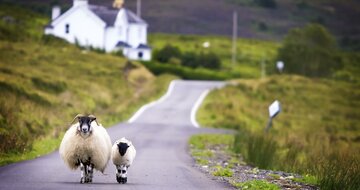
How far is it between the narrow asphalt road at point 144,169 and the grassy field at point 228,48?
71615 mm

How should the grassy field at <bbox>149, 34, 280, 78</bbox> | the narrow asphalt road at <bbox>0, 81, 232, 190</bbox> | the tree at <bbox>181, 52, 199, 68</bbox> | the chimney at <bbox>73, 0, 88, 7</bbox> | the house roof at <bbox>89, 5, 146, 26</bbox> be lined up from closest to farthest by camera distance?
1. the narrow asphalt road at <bbox>0, 81, 232, 190</bbox>
2. the chimney at <bbox>73, 0, 88, 7</bbox>
3. the house roof at <bbox>89, 5, 146, 26</bbox>
4. the tree at <bbox>181, 52, 199, 68</bbox>
5. the grassy field at <bbox>149, 34, 280, 78</bbox>

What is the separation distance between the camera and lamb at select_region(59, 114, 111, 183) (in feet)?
57.4

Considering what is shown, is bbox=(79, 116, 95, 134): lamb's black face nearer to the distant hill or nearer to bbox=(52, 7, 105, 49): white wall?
bbox=(52, 7, 105, 49): white wall

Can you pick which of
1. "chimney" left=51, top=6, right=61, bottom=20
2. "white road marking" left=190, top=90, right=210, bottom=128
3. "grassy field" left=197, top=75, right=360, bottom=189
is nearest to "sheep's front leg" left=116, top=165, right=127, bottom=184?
"grassy field" left=197, top=75, right=360, bottom=189

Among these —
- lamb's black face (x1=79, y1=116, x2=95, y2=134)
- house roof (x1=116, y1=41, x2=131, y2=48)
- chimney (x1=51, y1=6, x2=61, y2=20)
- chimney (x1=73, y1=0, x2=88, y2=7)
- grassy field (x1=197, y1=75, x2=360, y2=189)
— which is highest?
chimney (x1=73, y1=0, x2=88, y2=7)

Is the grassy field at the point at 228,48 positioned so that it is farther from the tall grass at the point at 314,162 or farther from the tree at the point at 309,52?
the tall grass at the point at 314,162

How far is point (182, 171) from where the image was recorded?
20984 mm

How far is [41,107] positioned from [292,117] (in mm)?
24129

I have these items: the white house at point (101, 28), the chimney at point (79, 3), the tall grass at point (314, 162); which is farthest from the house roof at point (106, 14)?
the tall grass at point (314, 162)

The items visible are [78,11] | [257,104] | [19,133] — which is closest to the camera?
[19,133]

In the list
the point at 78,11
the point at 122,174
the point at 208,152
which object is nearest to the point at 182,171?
the point at 122,174

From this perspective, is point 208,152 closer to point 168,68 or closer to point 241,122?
point 241,122

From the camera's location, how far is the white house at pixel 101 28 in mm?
83812

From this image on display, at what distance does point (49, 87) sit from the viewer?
151 feet
